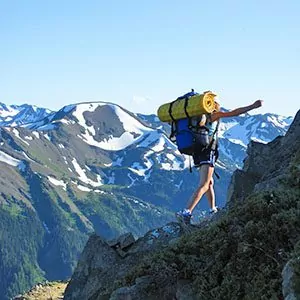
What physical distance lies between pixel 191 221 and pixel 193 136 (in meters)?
2.00

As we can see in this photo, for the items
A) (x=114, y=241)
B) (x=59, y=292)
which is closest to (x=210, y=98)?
(x=114, y=241)

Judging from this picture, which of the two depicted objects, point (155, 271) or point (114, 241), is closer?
point (155, 271)

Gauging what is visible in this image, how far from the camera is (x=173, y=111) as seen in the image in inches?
511

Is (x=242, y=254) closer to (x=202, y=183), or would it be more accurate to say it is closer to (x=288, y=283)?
(x=288, y=283)

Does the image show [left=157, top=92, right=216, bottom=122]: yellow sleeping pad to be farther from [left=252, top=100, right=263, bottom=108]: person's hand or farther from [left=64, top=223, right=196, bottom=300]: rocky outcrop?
[left=64, top=223, right=196, bottom=300]: rocky outcrop

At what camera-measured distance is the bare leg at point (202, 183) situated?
13461 millimetres

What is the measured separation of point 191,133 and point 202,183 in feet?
4.43

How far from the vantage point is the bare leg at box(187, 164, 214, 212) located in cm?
1346

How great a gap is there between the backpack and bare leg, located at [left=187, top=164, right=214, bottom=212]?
480mm

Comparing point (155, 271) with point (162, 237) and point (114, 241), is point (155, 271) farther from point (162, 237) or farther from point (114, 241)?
point (114, 241)

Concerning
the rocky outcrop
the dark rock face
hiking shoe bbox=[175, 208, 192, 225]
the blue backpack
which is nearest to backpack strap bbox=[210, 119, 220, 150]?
the blue backpack

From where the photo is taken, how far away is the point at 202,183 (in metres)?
13.6

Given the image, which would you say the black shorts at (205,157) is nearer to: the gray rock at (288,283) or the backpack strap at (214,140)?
the backpack strap at (214,140)

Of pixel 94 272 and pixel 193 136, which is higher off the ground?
pixel 193 136
